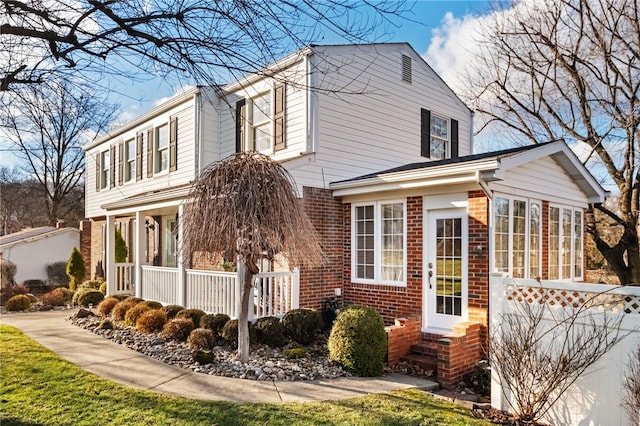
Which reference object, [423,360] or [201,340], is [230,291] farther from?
[423,360]

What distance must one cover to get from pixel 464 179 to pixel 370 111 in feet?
14.6

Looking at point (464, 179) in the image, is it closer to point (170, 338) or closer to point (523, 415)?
point (523, 415)

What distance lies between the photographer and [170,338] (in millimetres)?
8156

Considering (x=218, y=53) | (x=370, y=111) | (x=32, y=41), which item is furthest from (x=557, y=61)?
(x=32, y=41)

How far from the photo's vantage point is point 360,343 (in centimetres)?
645

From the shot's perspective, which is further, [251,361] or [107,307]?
[107,307]

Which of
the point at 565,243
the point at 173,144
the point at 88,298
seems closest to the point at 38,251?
the point at 88,298

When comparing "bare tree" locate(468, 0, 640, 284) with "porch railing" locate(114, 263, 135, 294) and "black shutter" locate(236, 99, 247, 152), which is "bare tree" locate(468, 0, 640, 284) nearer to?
"black shutter" locate(236, 99, 247, 152)

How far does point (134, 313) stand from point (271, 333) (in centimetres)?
385

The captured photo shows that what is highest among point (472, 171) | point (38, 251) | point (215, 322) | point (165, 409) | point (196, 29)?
point (196, 29)

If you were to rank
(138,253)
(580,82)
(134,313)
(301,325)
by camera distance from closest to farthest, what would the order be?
1. (301,325)
2. (134,313)
3. (138,253)
4. (580,82)

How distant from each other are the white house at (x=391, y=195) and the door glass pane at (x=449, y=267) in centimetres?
2

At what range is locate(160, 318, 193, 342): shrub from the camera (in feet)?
26.6

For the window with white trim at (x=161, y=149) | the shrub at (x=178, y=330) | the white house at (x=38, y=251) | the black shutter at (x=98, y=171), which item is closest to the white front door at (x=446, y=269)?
the shrub at (x=178, y=330)
